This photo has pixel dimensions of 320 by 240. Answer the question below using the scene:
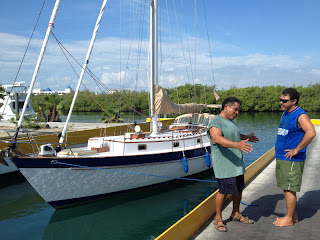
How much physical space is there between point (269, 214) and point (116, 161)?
5600mm

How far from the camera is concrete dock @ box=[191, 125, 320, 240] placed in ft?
15.6

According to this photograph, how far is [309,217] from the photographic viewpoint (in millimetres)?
5398

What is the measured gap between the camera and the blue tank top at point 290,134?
4.51m

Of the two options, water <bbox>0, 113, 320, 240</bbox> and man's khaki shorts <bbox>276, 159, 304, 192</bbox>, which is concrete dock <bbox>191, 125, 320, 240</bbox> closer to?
man's khaki shorts <bbox>276, 159, 304, 192</bbox>

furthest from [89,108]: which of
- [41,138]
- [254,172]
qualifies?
[254,172]

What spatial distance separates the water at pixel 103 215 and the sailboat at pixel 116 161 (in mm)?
411

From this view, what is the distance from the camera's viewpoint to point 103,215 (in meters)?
9.52

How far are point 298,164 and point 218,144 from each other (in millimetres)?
A: 1279

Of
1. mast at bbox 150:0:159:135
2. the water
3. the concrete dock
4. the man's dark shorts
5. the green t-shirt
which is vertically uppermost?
mast at bbox 150:0:159:135

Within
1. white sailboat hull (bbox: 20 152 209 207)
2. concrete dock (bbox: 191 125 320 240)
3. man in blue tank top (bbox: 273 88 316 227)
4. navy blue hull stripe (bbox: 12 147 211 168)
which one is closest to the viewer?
man in blue tank top (bbox: 273 88 316 227)

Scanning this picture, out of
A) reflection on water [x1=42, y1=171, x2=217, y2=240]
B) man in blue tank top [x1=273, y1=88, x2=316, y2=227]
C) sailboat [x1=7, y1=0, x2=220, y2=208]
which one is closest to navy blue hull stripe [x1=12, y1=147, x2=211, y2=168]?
sailboat [x1=7, y1=0, x2=220, y2=208]

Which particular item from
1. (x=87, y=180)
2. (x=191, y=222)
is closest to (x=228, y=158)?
(x=191, y=222)

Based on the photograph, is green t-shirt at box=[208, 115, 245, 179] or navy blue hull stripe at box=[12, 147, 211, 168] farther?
navy blue hull stripe at box=[12, 147, 211, 168]

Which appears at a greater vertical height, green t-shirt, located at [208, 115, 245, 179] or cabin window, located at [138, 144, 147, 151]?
green t-shirt, located at [208, 115, 245, 179]
